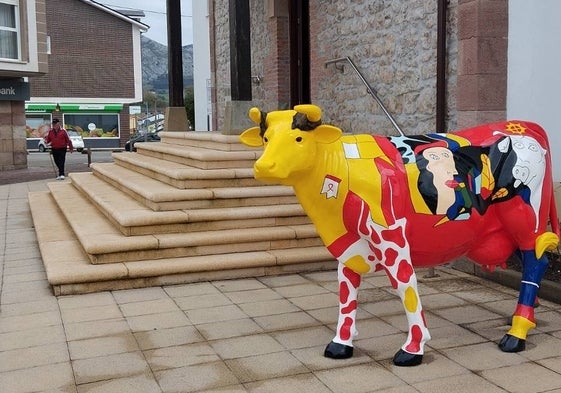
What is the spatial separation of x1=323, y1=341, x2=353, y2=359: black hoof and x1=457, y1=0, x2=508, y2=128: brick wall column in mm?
3279

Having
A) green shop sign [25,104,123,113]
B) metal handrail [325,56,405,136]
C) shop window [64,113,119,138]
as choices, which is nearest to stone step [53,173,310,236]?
metal handrail [325,56,405,136]

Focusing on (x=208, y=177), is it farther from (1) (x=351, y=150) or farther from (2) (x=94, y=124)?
(2) (x=94, y=124)

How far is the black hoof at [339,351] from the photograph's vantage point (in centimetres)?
423

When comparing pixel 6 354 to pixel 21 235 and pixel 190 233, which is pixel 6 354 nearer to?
pixel 190 233

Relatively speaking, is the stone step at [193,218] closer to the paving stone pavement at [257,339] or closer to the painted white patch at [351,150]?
the paving stone pavement at [257,339]

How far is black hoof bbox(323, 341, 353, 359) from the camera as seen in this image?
13.9ft

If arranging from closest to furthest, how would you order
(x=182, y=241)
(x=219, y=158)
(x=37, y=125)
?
(x=182, y=241)
(x=219, y=158)
(x=37, y=125)

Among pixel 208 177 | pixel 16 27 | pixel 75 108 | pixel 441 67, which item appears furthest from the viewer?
pixel 75 108

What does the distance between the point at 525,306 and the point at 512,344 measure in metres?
0.27

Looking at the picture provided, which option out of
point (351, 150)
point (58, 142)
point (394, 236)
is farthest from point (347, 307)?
point (58, 142)

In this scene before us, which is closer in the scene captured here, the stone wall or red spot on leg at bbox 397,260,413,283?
red spot on leg at bbox 397,260,413,283

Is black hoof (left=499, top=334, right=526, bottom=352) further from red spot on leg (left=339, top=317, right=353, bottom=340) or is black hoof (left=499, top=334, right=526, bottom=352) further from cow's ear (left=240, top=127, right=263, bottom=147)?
cow's ear (left=240, top=127, right=263, bottom=147)

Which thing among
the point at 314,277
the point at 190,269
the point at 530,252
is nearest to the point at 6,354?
the point at 190,269

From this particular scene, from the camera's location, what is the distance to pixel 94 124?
146 feet
